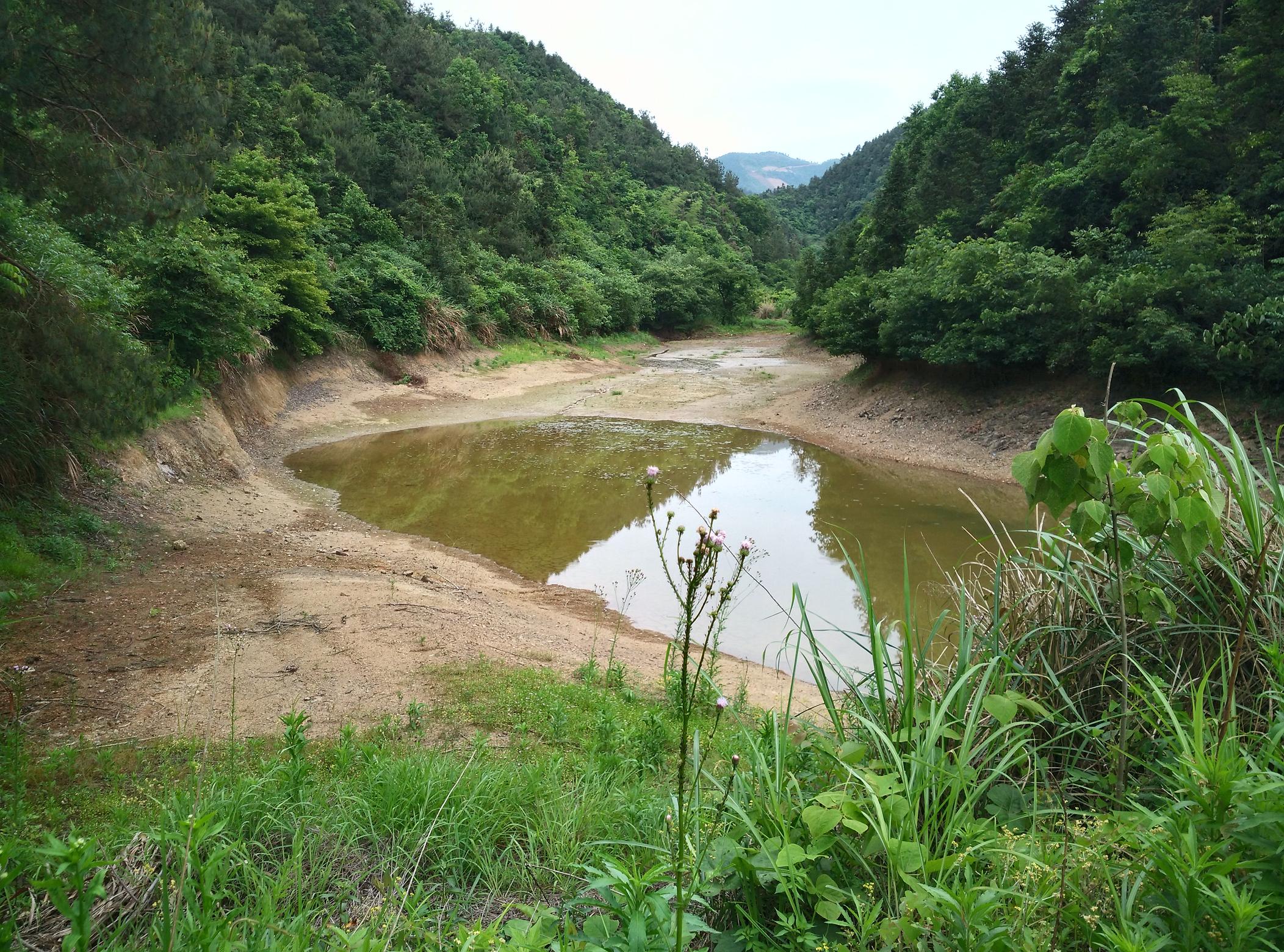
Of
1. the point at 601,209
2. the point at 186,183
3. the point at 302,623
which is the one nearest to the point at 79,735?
the point at 302,623

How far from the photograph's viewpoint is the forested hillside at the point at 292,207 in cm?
549

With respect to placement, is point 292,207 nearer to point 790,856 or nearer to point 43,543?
point 43,543

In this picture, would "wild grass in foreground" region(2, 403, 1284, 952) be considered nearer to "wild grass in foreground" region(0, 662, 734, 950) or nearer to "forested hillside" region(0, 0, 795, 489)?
"wild grass in foreground" region(0, 662, 734, 950)

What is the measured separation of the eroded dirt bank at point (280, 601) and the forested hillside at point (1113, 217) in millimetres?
1977

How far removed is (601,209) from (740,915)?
5096 cm

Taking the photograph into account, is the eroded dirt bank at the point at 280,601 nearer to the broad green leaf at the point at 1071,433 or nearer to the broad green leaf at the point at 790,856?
the broad green leaf at the point at 790,856

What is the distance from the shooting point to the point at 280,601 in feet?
20.6

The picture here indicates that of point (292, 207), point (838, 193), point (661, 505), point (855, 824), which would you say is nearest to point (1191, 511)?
point (855, 824)

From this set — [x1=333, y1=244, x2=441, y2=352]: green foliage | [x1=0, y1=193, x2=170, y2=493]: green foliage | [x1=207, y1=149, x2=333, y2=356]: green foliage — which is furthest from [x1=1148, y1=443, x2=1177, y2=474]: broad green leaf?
[x1=333, y1=244, x2=441, y2=352]: green foliage

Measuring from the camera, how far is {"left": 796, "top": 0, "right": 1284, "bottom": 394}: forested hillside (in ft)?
38.0

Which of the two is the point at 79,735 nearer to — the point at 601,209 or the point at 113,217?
the point at 113,217

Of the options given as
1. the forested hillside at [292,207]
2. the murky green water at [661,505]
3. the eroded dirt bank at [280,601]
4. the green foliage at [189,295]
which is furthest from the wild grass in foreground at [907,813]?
the green foliage at [189,295]

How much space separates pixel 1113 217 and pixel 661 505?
40.0 ft

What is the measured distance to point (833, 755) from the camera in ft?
6.54
